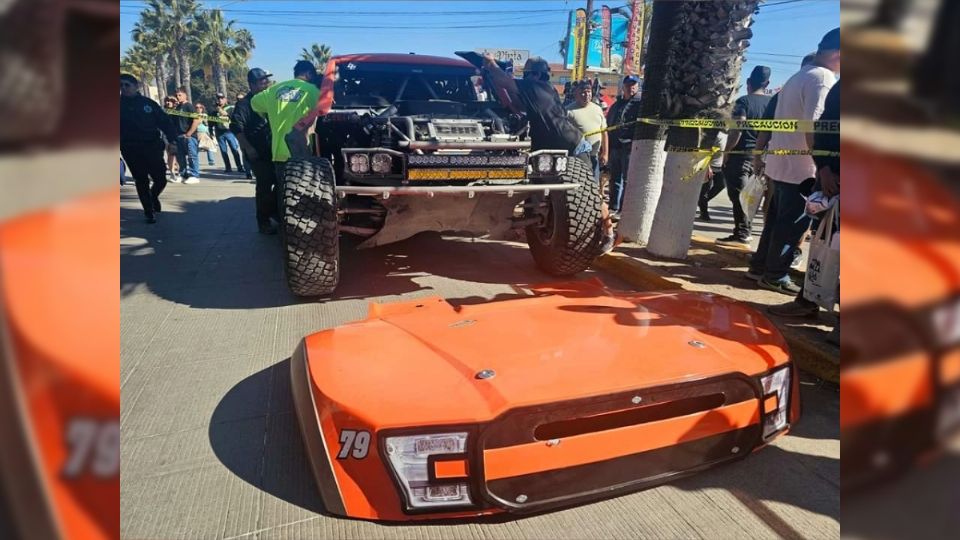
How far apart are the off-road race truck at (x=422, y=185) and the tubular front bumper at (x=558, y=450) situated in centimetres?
216

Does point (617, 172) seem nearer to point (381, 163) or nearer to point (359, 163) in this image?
point (381, 163)

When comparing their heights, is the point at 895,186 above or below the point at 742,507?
above

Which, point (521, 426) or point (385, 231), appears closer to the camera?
point (521, 426)

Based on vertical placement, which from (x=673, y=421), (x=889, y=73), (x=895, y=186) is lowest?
(x=673, y=421)

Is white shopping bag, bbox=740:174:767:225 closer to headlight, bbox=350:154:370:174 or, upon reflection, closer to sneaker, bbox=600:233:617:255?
sneaker, bbox=600:233:617:255

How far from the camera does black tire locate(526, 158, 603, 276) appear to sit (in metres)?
4.48

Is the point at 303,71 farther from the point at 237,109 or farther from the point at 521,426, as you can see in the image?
the point at 521,426

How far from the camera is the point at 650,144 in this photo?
5242 mm

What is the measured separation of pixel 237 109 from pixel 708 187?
6680 millimetres

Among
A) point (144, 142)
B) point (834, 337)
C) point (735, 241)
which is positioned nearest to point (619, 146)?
point (735, 241)

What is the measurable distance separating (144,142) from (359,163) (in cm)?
494

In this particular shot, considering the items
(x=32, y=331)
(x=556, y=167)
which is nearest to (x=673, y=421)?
(x=32, y=331)

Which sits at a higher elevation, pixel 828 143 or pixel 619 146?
pixel 619 146

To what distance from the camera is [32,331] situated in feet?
2.10
